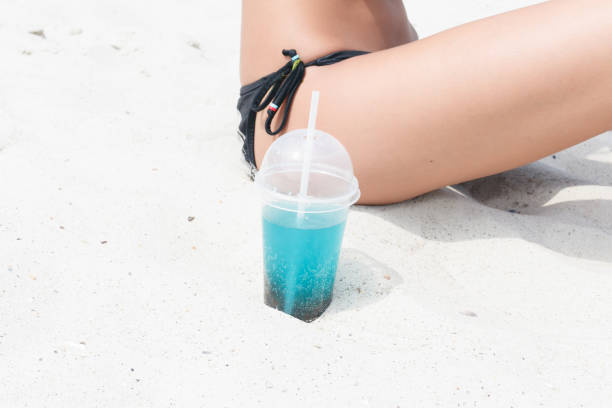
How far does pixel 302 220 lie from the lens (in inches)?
37.5

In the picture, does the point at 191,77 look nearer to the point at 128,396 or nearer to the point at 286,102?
the point at 286,102

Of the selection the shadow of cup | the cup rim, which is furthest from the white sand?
the cup rim

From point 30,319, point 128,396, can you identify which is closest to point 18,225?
point 30,319

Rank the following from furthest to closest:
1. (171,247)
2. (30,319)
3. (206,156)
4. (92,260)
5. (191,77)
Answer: (191,77) < (206,156) < (171,247) < (92,260) < (30,319)

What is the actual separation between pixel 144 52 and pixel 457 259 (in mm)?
1650

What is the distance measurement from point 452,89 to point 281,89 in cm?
41

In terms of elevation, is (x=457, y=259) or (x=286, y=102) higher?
(x=286, y=102)

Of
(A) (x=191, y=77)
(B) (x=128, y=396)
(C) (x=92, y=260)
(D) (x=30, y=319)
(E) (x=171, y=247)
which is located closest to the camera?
(B) (x=128, y=396)

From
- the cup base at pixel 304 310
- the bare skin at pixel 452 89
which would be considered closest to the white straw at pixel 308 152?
the cup base at pixel 304 310

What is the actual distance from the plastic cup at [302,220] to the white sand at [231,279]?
0.06 meters

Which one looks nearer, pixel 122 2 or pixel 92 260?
pixel 92 260

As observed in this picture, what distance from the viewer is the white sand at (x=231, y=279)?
0.84m

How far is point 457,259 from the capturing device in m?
1.28

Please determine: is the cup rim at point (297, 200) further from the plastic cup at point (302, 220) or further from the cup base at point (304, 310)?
the cup base at point (304, 310)
